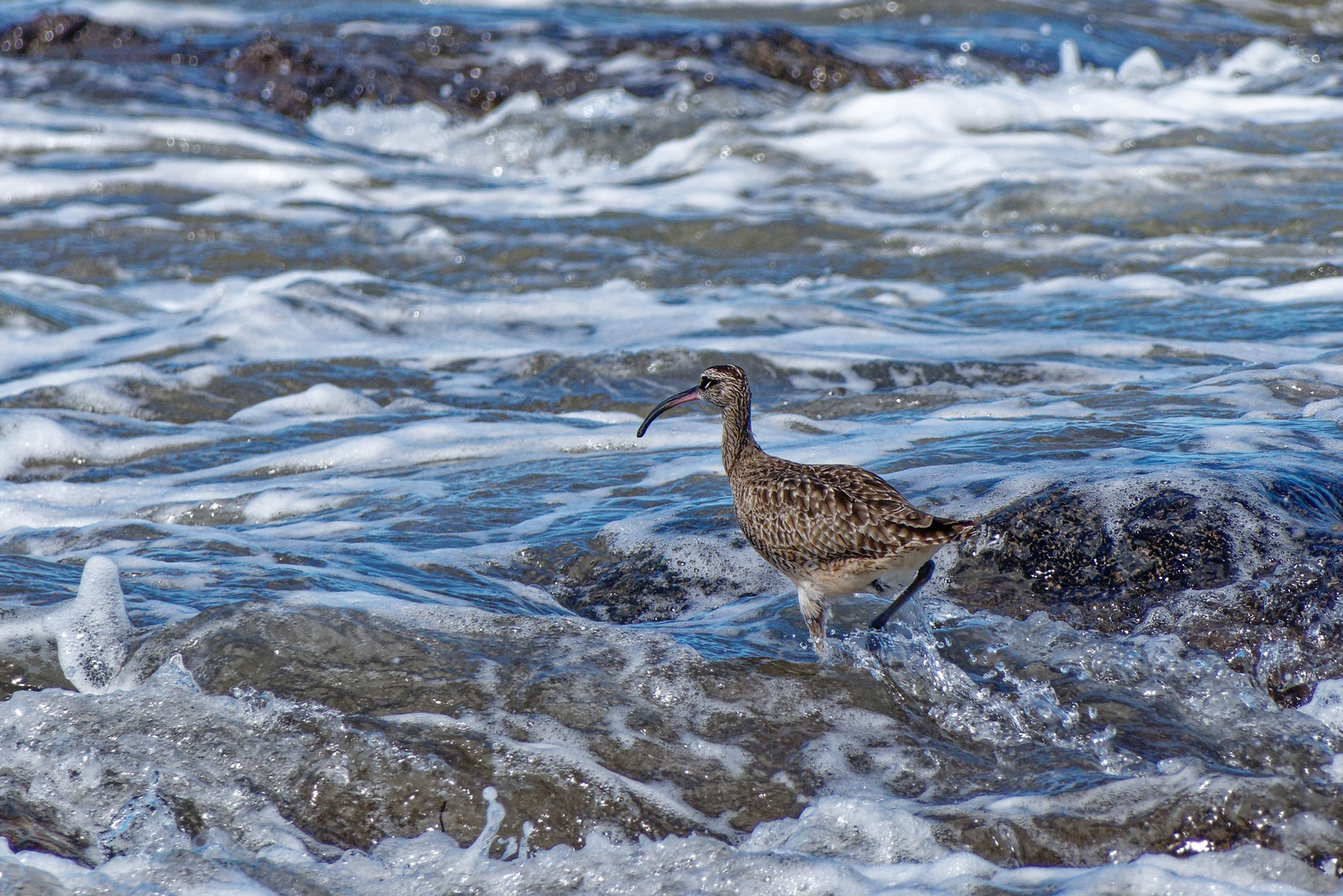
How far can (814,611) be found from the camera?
440cm

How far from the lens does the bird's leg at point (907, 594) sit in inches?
173

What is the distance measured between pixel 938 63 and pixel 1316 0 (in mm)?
11128

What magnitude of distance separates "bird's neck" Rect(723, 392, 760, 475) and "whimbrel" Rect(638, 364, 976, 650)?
1.04ft

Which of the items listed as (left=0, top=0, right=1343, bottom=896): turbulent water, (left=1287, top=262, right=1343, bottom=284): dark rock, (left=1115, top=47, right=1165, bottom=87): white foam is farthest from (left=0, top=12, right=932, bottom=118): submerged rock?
(left=1287, top=262, right=1343, bottom=284): dark rock

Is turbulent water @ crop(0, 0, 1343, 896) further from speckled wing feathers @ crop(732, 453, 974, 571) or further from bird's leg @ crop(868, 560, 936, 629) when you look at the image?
speckled wing feathers @ crop(732, 453, 974, 571)

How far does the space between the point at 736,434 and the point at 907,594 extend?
1.08 meters

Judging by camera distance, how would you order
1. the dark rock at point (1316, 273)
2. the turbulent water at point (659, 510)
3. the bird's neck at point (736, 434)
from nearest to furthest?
the turbulent water at point (659, 510), the bird's neck at point (736, 434), the dark rock at point (1316, 273)

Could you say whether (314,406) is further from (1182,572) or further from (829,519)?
(1182,572)

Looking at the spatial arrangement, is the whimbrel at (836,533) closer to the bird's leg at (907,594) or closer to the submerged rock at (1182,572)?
the bird's leg at (907,594)

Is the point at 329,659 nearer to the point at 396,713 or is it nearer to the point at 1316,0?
the point at 396,713

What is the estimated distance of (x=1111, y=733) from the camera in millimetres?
3795

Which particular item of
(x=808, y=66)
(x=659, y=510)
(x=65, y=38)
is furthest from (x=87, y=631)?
(x=65, y=38)

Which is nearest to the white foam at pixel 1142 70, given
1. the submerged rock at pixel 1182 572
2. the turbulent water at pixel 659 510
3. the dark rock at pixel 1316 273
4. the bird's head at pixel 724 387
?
the turbulent water at pixel 659 510

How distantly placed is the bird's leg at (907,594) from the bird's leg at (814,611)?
0.55 feet
